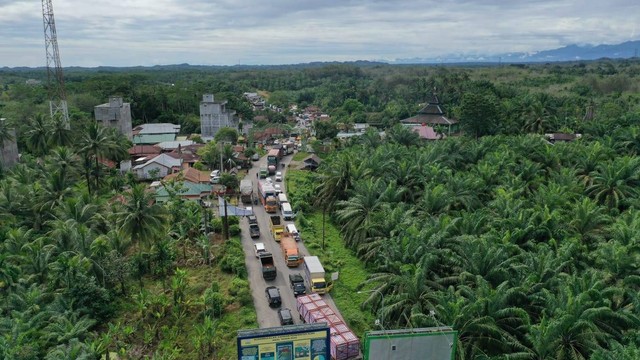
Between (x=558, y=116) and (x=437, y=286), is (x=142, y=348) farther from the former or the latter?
(x=558, y=116)

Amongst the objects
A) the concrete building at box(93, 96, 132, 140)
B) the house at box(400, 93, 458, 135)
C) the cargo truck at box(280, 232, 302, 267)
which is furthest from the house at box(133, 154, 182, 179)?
the house at box(400, 93, 458, 135)

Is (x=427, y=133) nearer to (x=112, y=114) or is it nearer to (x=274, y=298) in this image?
(x=112, y=114)

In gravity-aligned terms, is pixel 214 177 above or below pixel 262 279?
above

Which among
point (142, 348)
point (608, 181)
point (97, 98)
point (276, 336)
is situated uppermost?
point (97, 98)

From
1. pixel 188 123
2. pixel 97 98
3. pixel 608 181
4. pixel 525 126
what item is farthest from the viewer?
pixel 97 98

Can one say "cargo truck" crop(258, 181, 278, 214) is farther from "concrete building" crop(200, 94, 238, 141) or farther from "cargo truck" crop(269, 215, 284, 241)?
A: "concrete building" crop(200, 94, 238, 141)

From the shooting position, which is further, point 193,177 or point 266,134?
point 266,134

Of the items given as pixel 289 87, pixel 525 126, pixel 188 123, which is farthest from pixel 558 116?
pixel 289 87

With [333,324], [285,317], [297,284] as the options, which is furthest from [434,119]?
[333,324]
